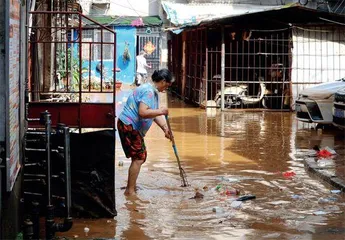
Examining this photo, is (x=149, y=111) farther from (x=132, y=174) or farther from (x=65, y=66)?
(x=65, y=66)

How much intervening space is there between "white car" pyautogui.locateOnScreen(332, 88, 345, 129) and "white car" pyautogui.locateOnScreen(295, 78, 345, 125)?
1.00m

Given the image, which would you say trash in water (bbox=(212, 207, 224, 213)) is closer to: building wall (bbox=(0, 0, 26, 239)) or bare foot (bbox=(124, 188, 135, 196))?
bare foot (bbox=(124, 188, 135, 196))

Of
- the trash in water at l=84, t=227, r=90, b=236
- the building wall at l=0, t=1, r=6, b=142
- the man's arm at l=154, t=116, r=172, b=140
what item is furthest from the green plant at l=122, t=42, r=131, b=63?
the building wall at l=0, t=1, r=6, b=142

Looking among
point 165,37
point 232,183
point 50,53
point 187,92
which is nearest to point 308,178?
point 232,183

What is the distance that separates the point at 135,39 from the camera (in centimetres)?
3750

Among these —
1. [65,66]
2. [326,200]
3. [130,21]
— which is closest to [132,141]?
[326,200]

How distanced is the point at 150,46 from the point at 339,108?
2362cm

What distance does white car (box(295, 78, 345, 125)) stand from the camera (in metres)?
16.2

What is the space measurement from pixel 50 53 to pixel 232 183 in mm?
5906

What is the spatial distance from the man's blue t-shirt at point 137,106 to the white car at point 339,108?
6249 mm

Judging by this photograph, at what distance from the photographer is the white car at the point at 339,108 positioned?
14.6 meters

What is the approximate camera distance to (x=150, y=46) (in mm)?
37719

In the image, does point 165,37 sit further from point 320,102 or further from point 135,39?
point 320,102

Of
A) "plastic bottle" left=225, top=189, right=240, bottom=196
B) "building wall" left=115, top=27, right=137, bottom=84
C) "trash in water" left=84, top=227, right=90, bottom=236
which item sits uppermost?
"building wall" left=115, top=27, right=137, bottom=84
